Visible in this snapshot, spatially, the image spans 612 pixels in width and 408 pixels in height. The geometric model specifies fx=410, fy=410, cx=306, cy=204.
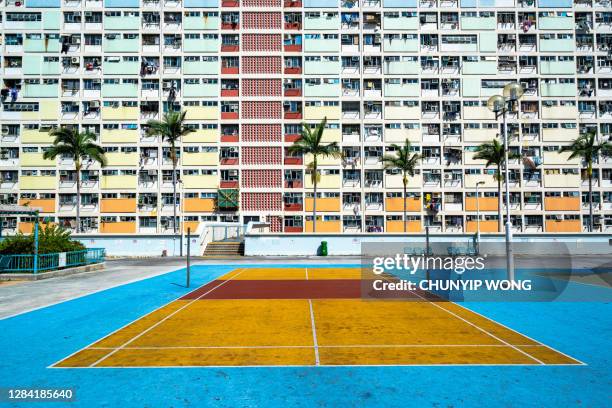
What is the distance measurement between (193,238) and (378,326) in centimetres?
3558

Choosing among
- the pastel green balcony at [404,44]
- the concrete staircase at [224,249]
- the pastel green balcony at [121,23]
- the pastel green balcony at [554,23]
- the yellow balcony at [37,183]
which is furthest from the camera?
the pastel green balcony at [554,23]

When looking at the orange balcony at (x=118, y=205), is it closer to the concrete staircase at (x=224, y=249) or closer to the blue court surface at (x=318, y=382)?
the concrete staircase at (x=224, y=249)

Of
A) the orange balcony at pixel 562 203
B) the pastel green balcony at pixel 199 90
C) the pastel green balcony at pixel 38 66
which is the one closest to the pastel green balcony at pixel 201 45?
the pastel green balcony at pixel 199 90

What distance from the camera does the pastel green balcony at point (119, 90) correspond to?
60.1 meters

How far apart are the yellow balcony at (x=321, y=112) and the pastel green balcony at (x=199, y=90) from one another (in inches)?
533

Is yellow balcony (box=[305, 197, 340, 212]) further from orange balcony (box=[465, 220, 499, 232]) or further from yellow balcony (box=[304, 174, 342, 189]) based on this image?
orange balcony (box=[465, 220, 499, 232])

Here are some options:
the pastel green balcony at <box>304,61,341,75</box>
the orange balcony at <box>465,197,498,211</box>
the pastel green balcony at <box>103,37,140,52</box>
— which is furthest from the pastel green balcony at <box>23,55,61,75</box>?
the orange balcony at <box>465,197,498,211</box>

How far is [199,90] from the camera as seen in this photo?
5972cm

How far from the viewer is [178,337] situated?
36.3 feet

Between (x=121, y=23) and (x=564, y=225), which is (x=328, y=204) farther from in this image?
(x=121, y=23)

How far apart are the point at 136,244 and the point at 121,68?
29947 millimetres

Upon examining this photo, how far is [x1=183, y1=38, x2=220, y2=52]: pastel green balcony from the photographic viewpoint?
197ft

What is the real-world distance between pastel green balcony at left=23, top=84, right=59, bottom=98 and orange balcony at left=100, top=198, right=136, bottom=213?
17761 millimetres

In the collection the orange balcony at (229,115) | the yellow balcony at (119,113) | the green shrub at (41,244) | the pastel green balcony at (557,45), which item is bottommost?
the green shrub at (41,244)
